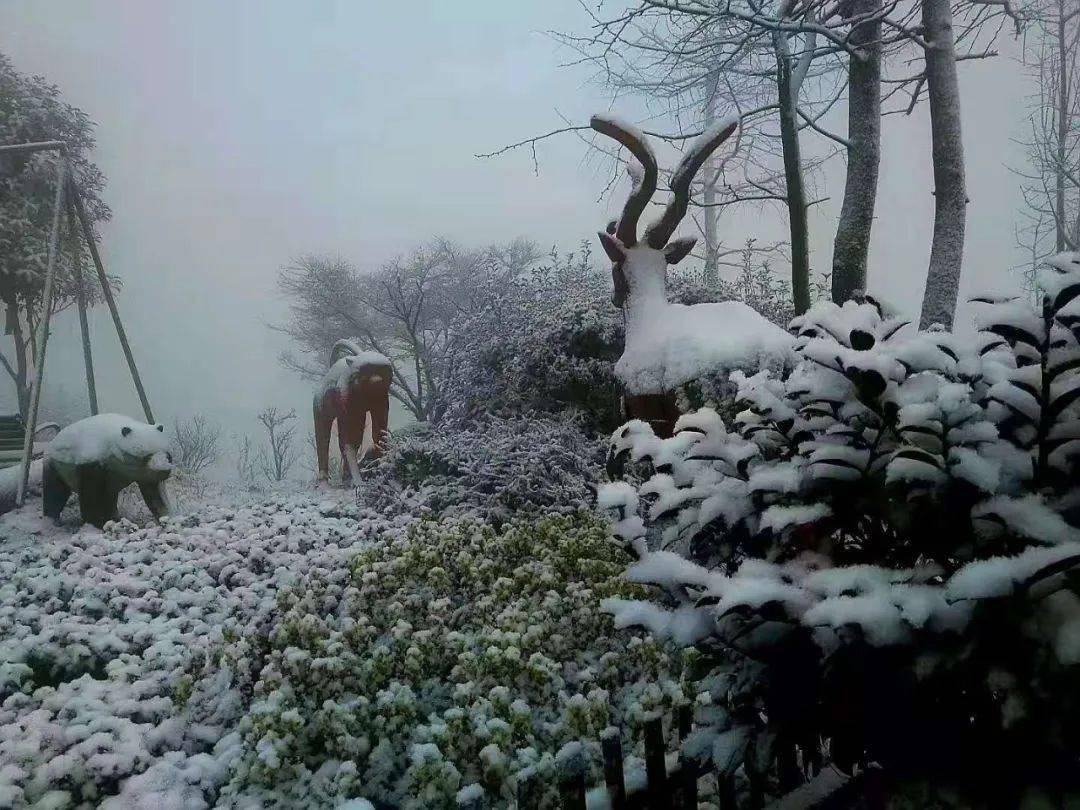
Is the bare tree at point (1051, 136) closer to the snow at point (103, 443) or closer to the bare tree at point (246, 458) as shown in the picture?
the snow at point (103, 443)

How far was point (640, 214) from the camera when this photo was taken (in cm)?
347

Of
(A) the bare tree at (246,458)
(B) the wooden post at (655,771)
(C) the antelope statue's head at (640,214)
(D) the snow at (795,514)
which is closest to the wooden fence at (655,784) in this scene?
(B) the wooden post at (655,771)

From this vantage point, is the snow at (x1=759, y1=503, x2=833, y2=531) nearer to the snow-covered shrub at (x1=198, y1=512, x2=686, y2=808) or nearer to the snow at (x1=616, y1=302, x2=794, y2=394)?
the snow-covered shrub at (x1=198, y1=512, x2=686, y2=808)

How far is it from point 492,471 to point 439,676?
5.16ft

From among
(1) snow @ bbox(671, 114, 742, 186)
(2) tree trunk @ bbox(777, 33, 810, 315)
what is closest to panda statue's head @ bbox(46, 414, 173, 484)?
(1) snow @ bbox(671, 114, 742, 186)

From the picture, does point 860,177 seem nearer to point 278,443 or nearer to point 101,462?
point 101,462

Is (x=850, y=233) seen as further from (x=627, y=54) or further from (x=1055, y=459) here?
(x=1055, y=459)

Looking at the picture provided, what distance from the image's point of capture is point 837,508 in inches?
39.7

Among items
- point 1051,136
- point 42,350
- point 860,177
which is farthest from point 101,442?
point 1051,136

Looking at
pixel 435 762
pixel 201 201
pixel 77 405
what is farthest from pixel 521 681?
pixel 201 201

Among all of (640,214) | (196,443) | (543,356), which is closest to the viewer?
(640,214)

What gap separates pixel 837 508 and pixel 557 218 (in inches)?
237

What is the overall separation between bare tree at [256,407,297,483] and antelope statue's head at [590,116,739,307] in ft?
17.1

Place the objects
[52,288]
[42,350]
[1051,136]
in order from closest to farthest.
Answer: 1. [42,350]
2. [52,288]
3. [1051,136]
